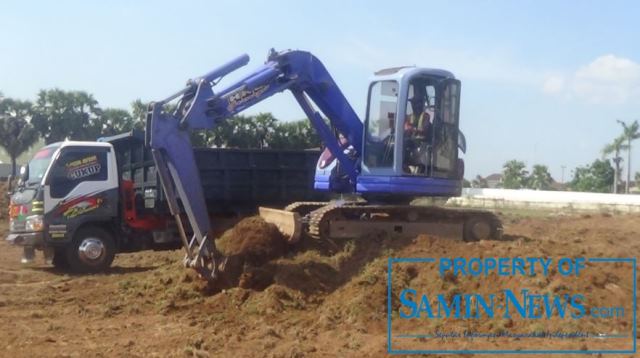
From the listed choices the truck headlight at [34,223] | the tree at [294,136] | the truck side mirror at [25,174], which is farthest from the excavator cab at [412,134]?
the tree at [294,136]

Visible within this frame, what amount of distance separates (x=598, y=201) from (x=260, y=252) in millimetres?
31188

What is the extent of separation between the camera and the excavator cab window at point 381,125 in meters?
12.5

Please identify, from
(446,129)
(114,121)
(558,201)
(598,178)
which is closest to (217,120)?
(446,129)

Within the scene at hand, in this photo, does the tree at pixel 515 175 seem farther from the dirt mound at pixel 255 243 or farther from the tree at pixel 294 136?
the dirt mound at pixel 255 243

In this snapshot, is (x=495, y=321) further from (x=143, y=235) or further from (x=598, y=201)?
(x=598, y=201)

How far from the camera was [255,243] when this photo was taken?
37.3 feet

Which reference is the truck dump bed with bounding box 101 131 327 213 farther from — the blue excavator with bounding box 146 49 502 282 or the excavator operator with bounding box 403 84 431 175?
the excavator operator with bounding box 403 84 431 175

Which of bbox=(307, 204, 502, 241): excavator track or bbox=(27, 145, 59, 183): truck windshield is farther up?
bbox=(27, 145, 59, 183): truck windshield

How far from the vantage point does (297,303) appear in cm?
1013

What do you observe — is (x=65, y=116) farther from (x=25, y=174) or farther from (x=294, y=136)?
(x=25, y=174)

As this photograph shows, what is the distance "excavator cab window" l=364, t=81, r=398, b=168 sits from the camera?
12461 millimetres

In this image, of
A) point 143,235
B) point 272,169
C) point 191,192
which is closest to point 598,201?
point 272,169

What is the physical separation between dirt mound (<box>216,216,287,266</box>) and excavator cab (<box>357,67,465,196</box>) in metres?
1.96

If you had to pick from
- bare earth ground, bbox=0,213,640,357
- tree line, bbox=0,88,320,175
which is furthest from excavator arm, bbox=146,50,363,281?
tree line, bbox=0,88,320,175
